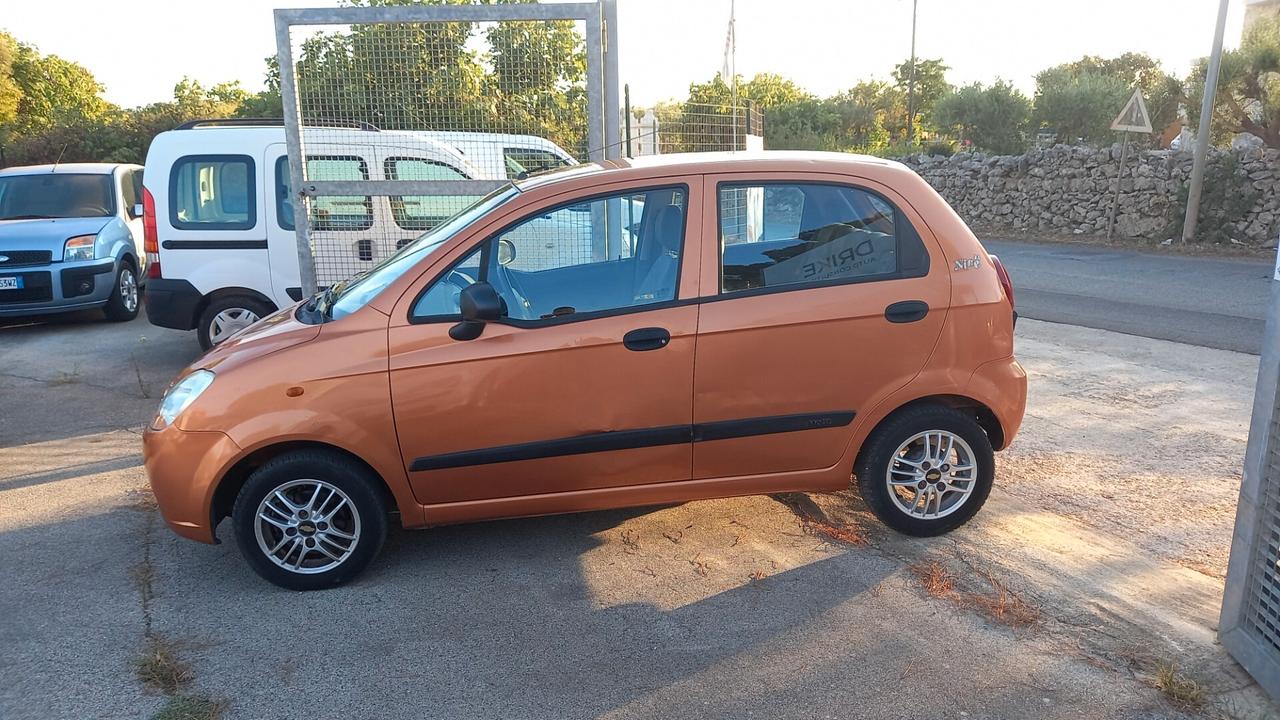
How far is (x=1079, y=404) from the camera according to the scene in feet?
22.1

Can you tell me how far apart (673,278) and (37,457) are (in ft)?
15.5

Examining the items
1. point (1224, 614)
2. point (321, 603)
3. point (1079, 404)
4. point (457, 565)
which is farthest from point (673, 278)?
point (1079, 404)

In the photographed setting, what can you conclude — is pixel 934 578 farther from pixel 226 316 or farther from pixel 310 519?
pixel 226 316

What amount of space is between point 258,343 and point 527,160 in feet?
13.1

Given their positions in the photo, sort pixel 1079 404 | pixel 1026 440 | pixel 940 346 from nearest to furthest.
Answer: pixel 940 346 < pixel 1026 440 < pixel 1079 404

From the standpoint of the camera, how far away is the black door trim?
4074 mm

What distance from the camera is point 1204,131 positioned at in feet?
52.2

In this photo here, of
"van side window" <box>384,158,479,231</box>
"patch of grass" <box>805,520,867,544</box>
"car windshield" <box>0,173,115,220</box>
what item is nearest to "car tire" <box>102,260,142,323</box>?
"car windshield" <box>0,173,115,220</box>

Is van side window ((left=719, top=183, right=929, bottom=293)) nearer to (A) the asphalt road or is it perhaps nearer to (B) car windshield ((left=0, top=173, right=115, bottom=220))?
(A) the asphalt road

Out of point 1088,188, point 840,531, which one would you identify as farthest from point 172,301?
point 1088,188

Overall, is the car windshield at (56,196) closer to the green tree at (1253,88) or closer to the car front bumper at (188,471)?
the car front bumper at (188,471)

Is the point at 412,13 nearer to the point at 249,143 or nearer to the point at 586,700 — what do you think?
the point at 249,143

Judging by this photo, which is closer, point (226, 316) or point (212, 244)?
point (212, 244)

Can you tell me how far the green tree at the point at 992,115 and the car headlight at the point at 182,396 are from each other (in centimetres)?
2514
